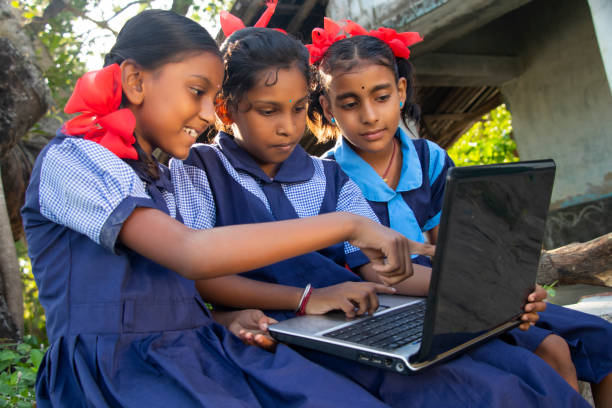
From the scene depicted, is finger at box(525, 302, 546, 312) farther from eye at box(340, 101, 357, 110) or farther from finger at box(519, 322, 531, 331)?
eye at box(340, 101, 357, 110)

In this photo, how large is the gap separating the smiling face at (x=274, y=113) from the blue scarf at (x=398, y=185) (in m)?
0.52

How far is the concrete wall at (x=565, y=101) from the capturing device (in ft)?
17.3

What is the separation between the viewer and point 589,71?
5344 millimetres

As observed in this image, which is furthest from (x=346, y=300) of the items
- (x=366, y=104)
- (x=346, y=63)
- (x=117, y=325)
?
(x=346, y=63)

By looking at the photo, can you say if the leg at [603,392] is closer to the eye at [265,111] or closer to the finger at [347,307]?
the finger at [347,307]

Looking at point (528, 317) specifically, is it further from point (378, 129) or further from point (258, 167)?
point (378, 129)

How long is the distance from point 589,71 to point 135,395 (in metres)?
5.46

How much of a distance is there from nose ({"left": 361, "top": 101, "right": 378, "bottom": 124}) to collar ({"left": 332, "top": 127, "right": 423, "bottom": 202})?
19 cm

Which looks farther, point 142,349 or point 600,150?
point 600,150

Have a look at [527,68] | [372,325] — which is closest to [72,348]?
[372,325]

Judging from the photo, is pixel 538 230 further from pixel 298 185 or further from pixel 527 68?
pixel 527 68

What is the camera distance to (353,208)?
2.01 m

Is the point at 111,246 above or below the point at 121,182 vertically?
below

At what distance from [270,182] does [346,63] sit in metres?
0.76
